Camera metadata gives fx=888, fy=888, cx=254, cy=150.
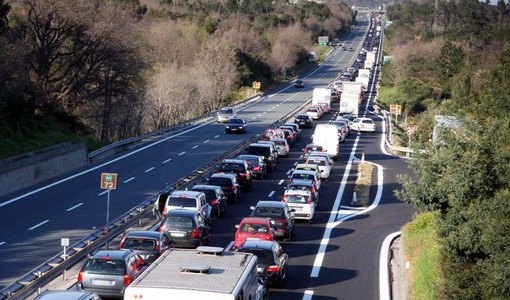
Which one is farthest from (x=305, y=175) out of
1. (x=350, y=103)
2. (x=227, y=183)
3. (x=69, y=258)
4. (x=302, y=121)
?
(x=350, y=103)

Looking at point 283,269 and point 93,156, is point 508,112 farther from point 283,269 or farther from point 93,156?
point 93,156

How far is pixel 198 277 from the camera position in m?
13.7

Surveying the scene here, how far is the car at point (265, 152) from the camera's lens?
46875mm

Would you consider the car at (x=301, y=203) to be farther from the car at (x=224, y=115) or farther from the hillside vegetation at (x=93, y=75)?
the car at (x=224, y=115)

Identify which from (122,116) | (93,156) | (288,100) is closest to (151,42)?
(288,100)

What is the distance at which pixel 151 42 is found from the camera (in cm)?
10344

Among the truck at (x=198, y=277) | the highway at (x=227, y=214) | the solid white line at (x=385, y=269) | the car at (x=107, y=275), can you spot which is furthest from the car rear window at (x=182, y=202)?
the truck at (x=198, y=277)

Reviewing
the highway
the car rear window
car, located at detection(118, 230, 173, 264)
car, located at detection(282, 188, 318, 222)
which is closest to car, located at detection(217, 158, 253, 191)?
the highway

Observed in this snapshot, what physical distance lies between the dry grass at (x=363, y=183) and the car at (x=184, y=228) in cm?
1331

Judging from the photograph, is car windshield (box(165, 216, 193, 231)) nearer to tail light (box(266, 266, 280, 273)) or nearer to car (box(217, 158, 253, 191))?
tail light (box(266, 266, 280, 273))

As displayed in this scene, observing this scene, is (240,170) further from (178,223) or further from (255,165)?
(178,223)

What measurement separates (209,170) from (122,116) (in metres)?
34.4

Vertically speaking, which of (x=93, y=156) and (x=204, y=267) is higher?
(x=204, y=267)

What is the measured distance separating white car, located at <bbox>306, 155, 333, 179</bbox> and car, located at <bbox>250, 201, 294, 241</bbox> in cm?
Result: 1468
